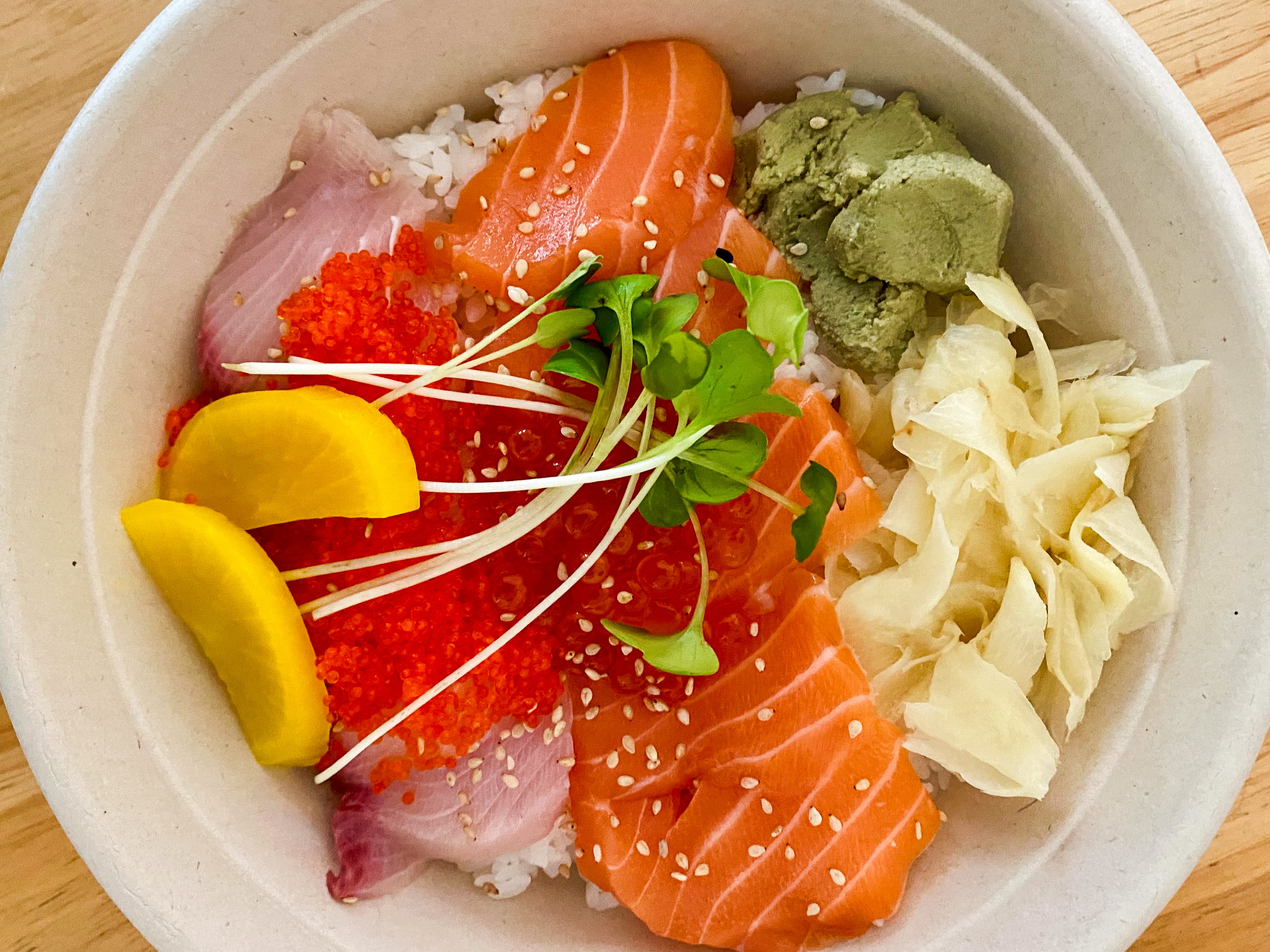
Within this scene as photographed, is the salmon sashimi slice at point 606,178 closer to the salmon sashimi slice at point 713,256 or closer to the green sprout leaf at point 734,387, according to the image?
the salmon sashimi slice at point 713,256

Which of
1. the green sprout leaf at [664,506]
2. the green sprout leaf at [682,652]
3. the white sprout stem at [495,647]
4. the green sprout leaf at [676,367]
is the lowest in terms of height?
the green sprout leaf at [682,652]

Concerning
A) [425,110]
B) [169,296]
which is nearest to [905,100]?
[425,110]

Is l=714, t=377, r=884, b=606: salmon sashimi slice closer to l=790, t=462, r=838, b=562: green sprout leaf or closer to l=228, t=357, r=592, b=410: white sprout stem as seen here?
l=790, t=462, r=838, b=562: green sprout leaf

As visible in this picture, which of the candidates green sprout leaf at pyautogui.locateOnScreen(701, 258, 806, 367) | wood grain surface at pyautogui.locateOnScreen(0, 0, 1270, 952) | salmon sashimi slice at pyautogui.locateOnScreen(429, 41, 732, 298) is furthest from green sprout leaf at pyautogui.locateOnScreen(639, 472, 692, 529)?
wood grain surface at pyautogui.locateOnScreen(0, 0, 1270, 952)

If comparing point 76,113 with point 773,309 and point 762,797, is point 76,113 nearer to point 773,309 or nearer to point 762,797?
point 773,309

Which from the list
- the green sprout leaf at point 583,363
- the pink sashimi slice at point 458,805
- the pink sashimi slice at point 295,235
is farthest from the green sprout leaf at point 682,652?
the pink sashimi slice at point 295,235

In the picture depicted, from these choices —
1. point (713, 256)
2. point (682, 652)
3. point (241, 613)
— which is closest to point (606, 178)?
point (713, 256)
